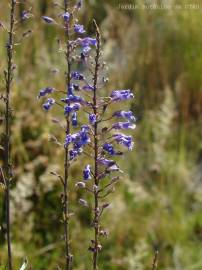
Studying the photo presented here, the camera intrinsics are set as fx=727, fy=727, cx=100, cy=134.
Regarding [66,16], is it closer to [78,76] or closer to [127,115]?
[78,76]

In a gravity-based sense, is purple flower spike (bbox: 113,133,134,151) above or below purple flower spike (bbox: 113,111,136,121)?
below

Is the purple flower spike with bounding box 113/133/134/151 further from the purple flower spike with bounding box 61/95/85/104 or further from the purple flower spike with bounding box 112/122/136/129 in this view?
the purple flower spike with bounding box 61/95/85/104

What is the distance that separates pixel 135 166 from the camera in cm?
748

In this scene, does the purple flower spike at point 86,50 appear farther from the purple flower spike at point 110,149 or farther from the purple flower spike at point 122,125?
the purple flower spike at point 110,149

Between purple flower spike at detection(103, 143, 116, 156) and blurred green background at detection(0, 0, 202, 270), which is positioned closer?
purple flower spike at detection(103, 143, 116, 156)

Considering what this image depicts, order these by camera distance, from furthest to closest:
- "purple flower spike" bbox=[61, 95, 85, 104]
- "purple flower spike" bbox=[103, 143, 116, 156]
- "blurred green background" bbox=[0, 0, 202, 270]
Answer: "blurred green background" bbox=[0, 0, 202, 270] < "purple flower spike" bbox=[61, 95, 85, 104] < "purple flower spike" bbox=[103, 143, 116, 156]

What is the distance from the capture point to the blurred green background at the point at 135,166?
6145 millimetres

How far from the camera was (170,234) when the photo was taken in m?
6.59

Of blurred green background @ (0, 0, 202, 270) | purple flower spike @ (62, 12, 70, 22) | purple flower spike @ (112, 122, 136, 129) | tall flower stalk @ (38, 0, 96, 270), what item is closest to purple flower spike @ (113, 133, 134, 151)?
purple flower spike @ (112, 122, 136, 129)

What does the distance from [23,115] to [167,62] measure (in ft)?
9.25

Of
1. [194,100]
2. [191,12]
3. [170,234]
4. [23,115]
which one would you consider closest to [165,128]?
[170,234]

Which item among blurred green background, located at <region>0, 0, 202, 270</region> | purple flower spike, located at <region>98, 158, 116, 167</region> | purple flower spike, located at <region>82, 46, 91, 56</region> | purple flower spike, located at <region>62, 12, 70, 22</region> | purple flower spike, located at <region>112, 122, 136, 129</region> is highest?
purple flower spike, located at <region>62, 12, 70, 22</region>

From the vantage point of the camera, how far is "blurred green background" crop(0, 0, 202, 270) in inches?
242

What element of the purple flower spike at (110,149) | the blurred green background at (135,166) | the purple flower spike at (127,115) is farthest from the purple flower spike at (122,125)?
the blurred green background at (135,166)
